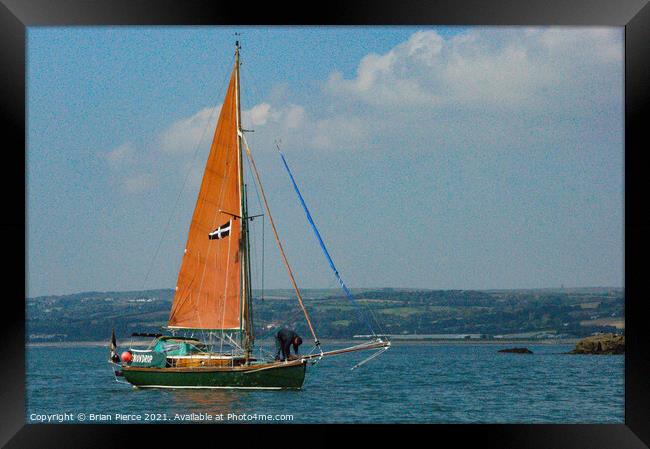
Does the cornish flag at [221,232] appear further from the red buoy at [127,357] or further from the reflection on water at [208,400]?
the red buoy at [127,357]

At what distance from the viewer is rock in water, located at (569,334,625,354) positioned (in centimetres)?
6638

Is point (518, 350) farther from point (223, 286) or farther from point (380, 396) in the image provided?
point (223, 286)

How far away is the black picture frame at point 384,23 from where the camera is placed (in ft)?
57.1

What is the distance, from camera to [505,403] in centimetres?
3403

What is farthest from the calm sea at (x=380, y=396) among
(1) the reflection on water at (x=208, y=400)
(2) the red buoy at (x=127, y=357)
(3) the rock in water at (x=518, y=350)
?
(3) the rock in water at (x=518, y=350)

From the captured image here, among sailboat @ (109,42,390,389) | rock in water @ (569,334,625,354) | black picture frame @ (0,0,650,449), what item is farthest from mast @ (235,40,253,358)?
rock in water @ (569,334,625,354)

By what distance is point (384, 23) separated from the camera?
1772 centimetres

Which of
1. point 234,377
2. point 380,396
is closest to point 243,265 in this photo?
point 234,377

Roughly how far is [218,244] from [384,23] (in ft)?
43.2

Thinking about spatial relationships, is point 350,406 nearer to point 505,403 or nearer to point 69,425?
point 505,403

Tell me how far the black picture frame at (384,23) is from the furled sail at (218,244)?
11.7 metres

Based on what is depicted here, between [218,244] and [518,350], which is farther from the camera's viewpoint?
[518,350]
